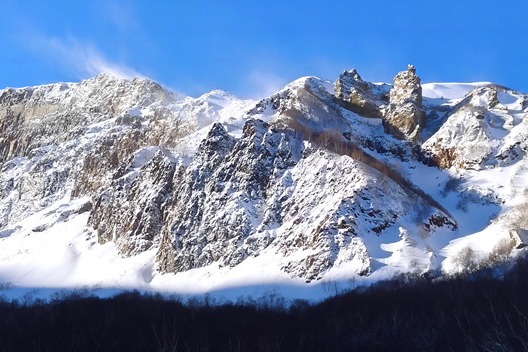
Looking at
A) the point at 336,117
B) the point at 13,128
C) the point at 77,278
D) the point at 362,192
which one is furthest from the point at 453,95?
the point at 13,128

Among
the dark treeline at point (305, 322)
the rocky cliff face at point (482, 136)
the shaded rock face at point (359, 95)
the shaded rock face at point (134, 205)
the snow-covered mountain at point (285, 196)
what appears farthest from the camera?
the shaded rock face at point (359, 95)

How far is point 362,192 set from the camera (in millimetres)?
91188

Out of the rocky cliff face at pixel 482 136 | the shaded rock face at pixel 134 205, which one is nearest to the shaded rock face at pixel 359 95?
the rocky cliff face at pixel 482 136

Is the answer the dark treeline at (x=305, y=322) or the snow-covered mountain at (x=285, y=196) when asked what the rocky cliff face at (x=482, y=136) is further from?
the dark treeline at (x=305, y=322)

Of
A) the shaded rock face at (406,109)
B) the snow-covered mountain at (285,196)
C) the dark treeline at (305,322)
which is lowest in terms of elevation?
the dark treeline at (305,322)

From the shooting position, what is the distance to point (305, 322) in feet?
200

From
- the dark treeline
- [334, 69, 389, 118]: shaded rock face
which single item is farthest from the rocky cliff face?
the dark treeline

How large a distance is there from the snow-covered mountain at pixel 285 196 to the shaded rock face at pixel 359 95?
1.45 feet

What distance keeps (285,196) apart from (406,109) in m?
45.5

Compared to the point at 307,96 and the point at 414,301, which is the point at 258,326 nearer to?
the point at 414,301

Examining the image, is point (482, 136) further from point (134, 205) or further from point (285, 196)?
point (134, 205)

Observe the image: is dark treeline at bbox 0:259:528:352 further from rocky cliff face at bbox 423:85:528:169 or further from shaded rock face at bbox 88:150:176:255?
rocky cliff face at bbox 423:85:528:169

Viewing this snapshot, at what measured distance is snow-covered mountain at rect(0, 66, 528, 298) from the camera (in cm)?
8506

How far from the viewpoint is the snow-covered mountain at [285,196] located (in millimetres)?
85062
